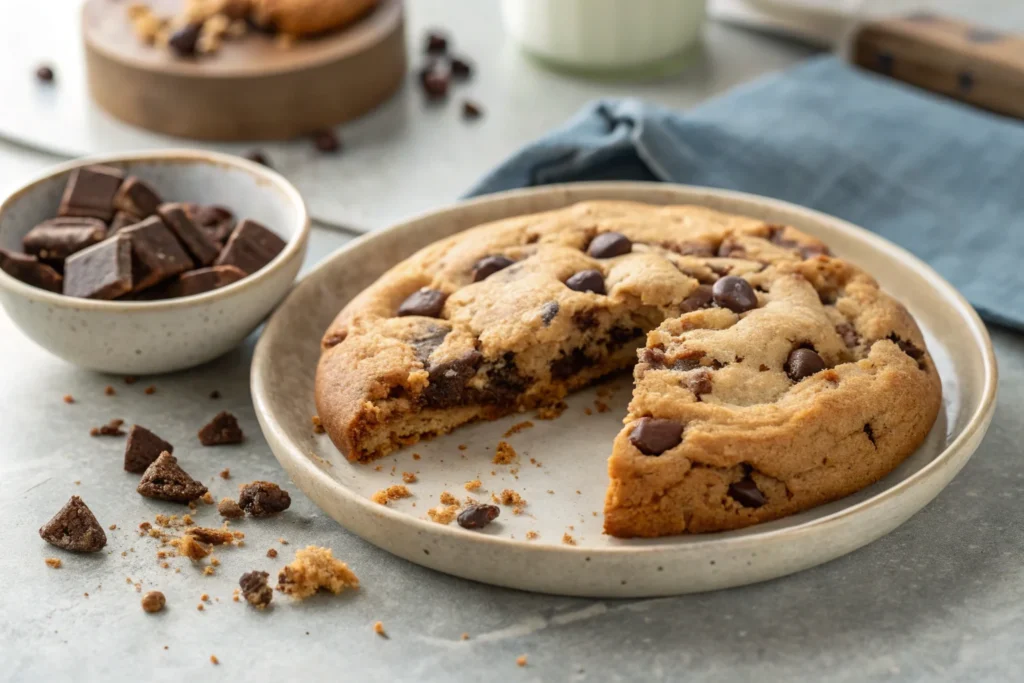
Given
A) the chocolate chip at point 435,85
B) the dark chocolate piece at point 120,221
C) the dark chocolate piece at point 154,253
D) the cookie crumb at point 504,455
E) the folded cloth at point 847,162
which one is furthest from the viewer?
the chocolate chip at point 435,85

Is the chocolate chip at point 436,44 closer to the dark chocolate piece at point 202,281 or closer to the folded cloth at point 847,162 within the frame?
the folded cloth at point 847,162

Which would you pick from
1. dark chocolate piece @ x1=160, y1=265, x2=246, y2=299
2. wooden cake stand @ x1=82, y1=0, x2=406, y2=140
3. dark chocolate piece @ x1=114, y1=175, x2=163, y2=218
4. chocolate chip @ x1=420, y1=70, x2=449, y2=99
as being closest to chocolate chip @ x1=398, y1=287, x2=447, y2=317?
dark chocolate piece @ x1=160, y1=265, x2=246, y2=299

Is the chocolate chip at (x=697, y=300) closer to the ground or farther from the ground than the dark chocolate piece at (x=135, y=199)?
farther from the ground

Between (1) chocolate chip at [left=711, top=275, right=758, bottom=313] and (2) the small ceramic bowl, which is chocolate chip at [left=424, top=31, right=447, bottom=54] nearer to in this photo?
(2) the small ceramic bowl

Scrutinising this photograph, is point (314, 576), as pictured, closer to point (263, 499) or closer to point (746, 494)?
point (263, 499)

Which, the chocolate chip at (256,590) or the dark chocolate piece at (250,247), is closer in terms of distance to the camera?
the chocolate chip at (256,590)

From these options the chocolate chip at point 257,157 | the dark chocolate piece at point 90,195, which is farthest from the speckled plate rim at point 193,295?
the chocolate chip at point 257,157
